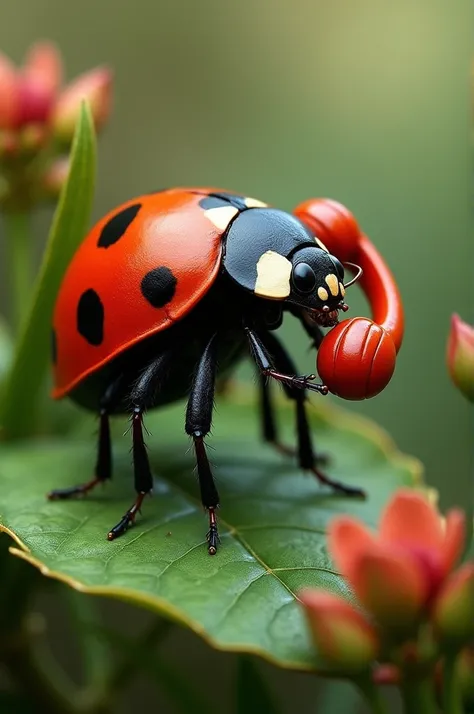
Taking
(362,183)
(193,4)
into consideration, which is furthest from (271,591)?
(193,4)

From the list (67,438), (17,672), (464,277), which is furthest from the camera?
(464,277)

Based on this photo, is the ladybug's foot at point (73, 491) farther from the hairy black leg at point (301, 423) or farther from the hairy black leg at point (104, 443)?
the hairy black leg at point (301, 423)

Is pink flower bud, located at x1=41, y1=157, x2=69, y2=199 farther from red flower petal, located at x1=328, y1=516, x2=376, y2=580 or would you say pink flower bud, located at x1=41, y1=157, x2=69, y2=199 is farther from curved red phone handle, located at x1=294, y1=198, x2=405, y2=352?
red flower petal, located at x1=328, y1=516, x2=376, y2=580

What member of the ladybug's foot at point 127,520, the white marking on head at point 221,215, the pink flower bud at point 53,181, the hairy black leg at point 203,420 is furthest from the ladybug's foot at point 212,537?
the pink flower bud at point 53,181

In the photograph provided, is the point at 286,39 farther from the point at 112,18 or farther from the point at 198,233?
the point at 198,233

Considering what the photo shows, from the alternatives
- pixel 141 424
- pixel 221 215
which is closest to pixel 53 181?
pixel 221 215

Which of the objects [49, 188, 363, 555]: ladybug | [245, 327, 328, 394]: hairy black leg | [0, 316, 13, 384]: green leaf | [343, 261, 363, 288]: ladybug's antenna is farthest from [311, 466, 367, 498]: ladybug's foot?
[0, 316, 13, 384]: green leaf
